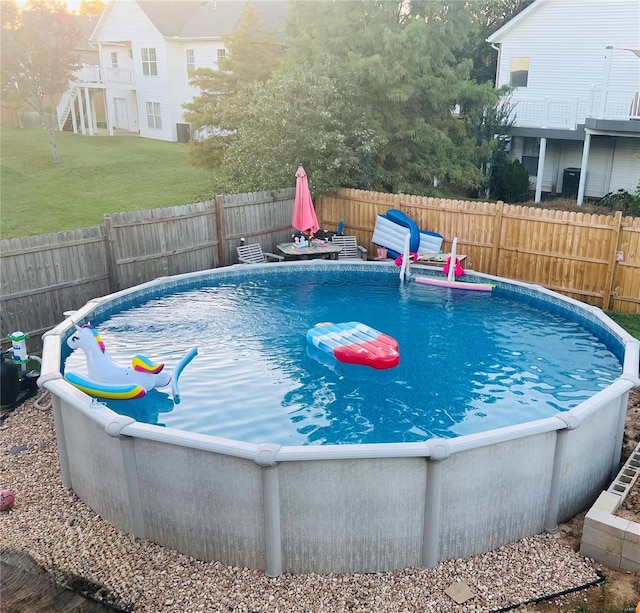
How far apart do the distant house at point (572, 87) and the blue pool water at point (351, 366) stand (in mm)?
12333

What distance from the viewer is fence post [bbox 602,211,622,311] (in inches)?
504

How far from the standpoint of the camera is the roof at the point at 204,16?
117 feet

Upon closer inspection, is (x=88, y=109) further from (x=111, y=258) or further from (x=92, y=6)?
(x=92, y=6)

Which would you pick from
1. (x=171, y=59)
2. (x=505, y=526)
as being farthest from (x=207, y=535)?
(x=171, y=59)

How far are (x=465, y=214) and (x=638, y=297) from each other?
4157mm

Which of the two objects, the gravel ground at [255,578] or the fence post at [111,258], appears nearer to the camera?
the gravel ground at [255,578]

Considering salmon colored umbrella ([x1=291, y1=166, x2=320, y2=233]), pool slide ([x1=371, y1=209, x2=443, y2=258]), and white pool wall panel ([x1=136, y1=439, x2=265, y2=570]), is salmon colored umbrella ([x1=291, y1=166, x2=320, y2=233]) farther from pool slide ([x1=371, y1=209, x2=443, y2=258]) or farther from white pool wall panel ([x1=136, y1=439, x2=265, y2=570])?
white pool wall panel ([x1=136, y1=439, x2=265, y2=570])

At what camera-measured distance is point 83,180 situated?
2592cm

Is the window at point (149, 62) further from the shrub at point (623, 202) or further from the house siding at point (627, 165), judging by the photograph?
the shrub at point (623, 202)

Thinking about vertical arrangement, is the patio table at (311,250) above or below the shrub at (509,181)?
below

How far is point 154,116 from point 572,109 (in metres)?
24.1

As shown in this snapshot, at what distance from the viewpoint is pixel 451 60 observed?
67.0 ft

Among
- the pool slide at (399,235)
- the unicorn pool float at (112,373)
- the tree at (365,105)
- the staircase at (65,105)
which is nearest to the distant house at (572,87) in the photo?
the tree at (365,105)

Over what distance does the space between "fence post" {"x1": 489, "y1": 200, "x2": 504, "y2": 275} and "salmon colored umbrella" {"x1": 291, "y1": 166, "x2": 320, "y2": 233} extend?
4.28m
